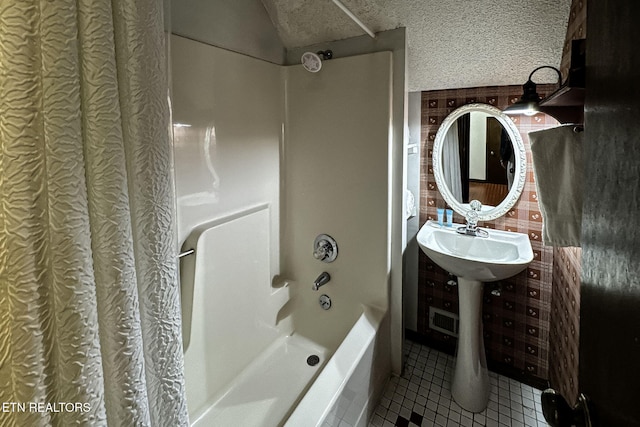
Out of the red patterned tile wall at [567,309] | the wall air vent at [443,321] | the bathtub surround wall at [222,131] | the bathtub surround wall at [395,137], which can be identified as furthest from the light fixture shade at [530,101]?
the wall air vent at [443,321]

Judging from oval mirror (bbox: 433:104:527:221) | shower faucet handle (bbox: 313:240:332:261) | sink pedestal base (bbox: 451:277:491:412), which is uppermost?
oval mirror (bbox: 433:104:527:221)

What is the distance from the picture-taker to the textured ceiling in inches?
54.7

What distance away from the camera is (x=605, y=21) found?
1.59 feet

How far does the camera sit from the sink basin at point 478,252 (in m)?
1.62

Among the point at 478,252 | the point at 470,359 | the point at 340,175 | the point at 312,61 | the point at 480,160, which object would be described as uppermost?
the point at 312,61

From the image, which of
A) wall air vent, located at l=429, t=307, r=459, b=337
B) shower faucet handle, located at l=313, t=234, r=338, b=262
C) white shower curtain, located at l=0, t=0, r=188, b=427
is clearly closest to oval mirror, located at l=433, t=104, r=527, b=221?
wall air vent, located at l=429, t=307, r=459, b=337

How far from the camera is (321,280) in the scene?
1967 mm

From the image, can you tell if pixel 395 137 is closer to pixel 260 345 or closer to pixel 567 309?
pixel 567 309

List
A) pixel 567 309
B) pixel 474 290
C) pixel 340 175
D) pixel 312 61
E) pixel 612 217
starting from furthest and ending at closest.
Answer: pixel 340 175 → pixel 474 290 → pixel 312 61 → pixel 567 309 → pixel 612 217

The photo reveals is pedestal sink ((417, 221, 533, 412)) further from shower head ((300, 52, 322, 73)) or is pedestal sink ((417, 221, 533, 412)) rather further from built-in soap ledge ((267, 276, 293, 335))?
shower head ((300, 52, 322, 73))

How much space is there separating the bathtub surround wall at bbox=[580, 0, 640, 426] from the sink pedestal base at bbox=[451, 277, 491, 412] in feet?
4.29

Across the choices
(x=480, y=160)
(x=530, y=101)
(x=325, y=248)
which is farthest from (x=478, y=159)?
(x=325, y=248)

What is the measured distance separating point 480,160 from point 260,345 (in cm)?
181

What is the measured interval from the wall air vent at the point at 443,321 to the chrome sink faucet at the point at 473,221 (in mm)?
618
